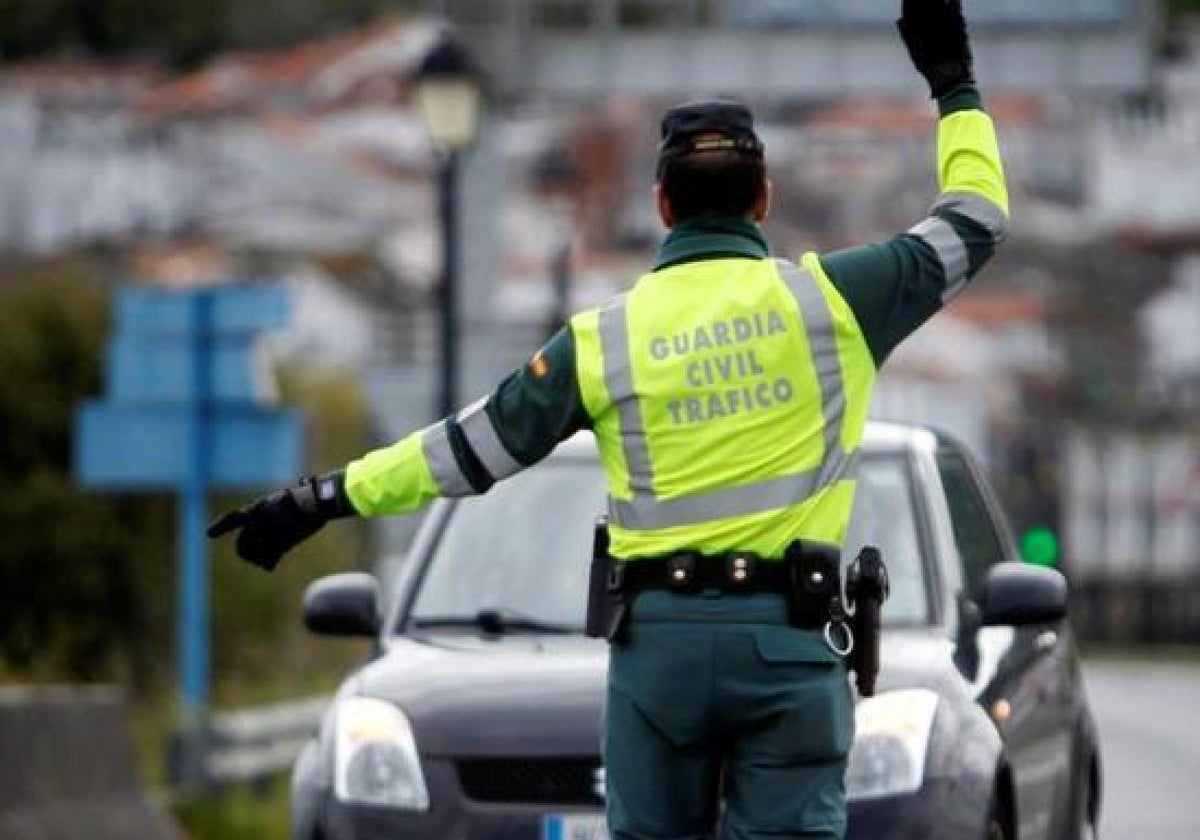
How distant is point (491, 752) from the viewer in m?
9.54

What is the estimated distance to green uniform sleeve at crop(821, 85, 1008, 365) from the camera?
7.35m

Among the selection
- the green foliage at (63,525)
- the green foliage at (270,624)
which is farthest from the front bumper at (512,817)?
the green foliage at (270,624)

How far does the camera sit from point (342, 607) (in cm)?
1045

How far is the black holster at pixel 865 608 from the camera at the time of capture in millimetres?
7555

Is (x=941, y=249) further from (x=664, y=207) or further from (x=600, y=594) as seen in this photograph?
(x=600, y=594)

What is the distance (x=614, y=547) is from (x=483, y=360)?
126ft

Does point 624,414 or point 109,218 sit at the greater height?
point 109,218

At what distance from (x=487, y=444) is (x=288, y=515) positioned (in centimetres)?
38

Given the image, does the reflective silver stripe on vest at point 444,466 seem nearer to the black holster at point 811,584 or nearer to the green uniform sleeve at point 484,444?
the green uniform sleeve at point 484,444

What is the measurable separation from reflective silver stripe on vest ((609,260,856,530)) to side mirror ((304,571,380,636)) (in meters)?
3.14

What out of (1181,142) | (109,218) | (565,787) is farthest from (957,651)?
(1181,142)

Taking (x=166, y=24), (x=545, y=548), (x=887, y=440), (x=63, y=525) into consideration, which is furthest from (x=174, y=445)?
(x=166, y=24)

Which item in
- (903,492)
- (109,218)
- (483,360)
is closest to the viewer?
(903,492)

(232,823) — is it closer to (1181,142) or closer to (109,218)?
(109,218)
